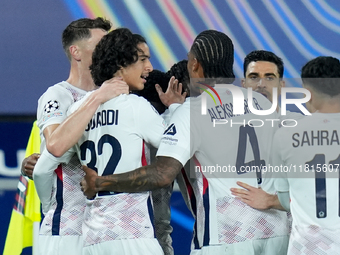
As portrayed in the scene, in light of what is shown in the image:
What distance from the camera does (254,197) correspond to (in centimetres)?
258

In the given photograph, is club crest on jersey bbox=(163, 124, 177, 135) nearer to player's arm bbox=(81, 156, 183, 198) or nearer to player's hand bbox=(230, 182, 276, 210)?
player's arm bbox=(81, 156, 183, 198)

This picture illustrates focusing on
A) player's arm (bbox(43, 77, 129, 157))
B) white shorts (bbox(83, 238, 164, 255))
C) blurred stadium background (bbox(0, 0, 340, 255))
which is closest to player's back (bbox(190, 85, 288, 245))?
white shorts (bbox(83, 238, 164, 255))

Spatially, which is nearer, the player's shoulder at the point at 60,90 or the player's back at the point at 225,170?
the player's back at the point at 225,170

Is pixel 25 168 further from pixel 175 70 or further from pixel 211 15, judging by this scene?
pixel 211 15

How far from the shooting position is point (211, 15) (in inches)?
194

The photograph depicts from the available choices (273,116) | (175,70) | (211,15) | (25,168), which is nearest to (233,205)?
(273,116)

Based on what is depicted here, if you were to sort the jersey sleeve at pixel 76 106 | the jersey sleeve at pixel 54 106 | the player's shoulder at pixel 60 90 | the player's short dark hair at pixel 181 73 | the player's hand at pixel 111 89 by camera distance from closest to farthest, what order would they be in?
1. the player's hand at pixel 111 89
2. the jersey sleeve at pixel 76 106
3. the jersey sleeve at pixel 54 106
4. the player's shoulder at pixel 60 90
5. the player's short dark hair at pixel 181 73

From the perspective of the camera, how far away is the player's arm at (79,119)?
8.39 ft

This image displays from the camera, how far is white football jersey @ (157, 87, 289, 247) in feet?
8.31

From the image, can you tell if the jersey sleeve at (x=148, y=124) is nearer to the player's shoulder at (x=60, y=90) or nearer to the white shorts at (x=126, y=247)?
the white shorts at (x=126, y=247)

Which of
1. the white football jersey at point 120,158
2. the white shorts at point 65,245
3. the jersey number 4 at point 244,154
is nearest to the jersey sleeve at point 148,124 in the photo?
the white football jersey at point 120,158

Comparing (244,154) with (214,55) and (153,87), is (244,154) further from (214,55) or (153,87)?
(153,87)

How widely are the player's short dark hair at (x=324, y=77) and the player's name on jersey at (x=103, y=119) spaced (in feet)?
2.91

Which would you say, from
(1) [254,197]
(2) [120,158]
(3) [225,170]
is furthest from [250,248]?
(2) [120,158]
